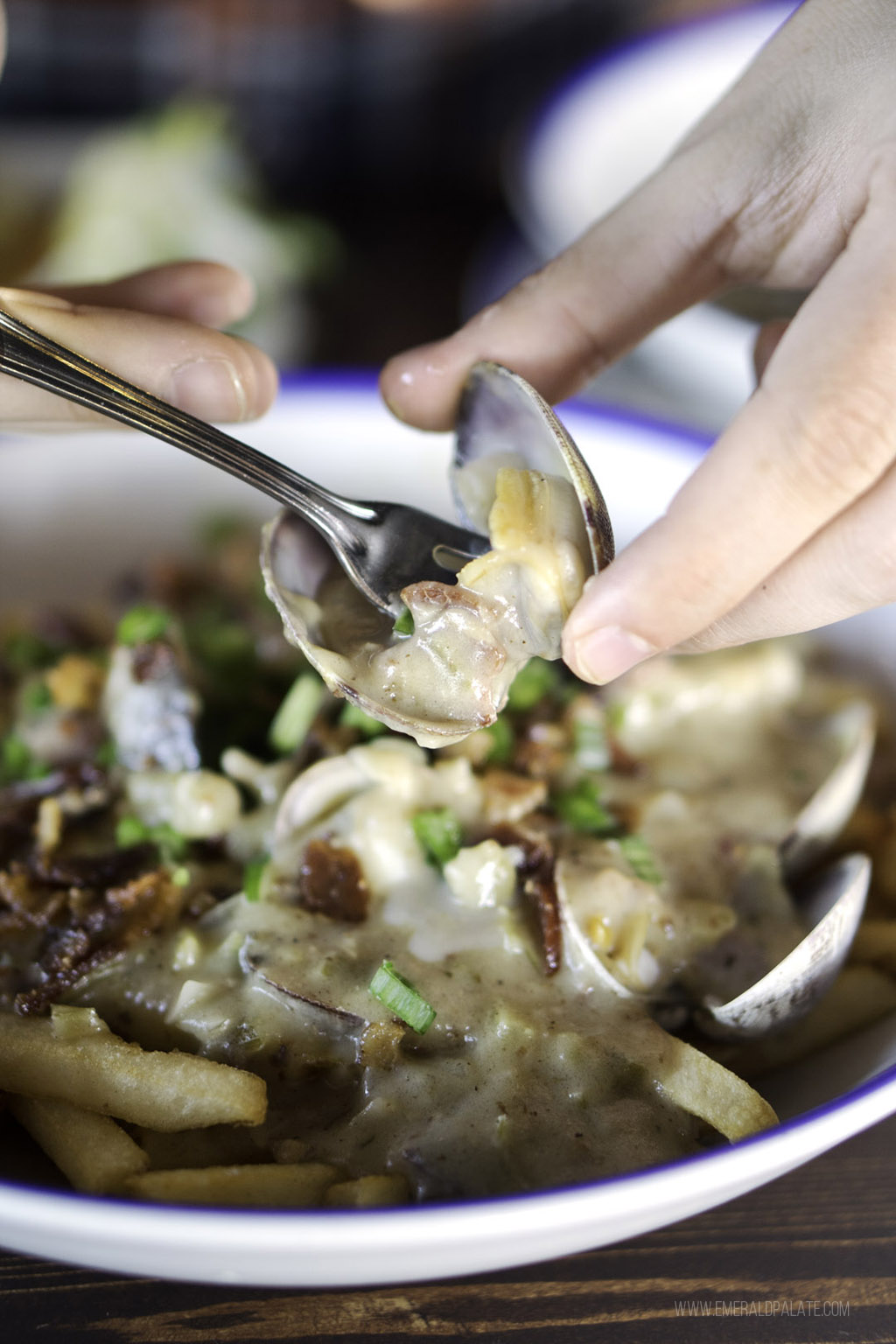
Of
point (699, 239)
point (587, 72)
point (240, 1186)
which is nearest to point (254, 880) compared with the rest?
point (240, 1186)

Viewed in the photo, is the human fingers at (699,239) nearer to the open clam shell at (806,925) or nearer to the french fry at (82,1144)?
the open clam shell at (806,925)

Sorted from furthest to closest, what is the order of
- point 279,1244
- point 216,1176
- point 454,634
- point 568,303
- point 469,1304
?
1. point 568,303
2. point 454,634
3. point 469,1304
4. point 216,1176
5. point 279,1244

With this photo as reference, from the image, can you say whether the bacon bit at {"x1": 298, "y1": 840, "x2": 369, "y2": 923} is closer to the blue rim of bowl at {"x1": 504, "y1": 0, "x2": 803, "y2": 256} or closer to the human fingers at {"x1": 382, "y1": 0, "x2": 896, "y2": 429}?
the human fingers at {"x1": 382, "y1": 0, "x2": 896, "y2": 429}

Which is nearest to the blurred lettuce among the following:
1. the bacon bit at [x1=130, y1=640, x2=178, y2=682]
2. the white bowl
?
the white bowl

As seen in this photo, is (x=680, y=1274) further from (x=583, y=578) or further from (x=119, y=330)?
(x=119, y=330)

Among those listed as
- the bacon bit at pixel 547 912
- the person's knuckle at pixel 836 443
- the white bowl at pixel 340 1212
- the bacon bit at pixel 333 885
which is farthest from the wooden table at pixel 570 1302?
the person's knuckle at pixel 836 443

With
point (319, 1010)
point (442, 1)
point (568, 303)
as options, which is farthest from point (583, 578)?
point (442, 1)
